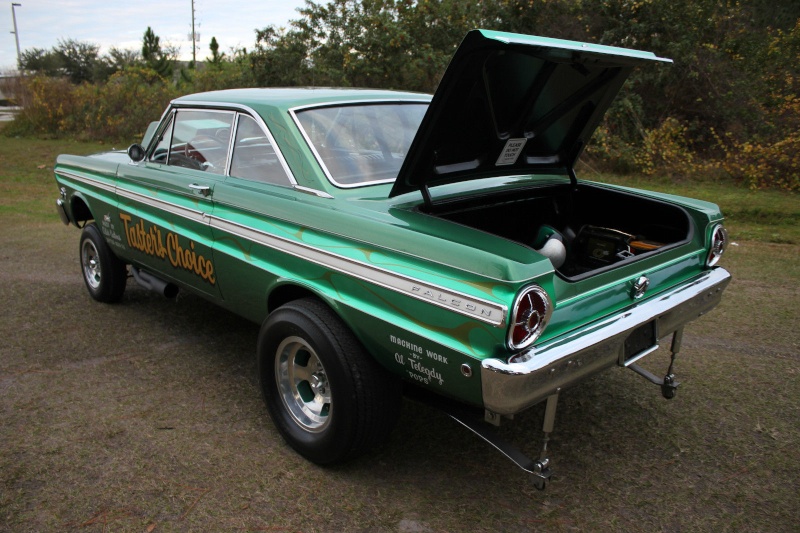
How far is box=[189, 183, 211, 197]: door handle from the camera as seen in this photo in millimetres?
3668

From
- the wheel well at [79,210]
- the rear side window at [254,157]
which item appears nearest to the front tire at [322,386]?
the rear side window at [254,157]

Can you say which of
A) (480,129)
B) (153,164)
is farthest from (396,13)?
(480,129)

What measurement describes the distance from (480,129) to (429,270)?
3.25ft

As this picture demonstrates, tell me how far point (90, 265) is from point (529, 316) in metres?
4.35

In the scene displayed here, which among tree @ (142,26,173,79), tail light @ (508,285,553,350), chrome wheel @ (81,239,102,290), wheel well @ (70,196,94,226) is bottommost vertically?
chrome wheel @ (81,239,102,290)

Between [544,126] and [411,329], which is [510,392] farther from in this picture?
[544,126]

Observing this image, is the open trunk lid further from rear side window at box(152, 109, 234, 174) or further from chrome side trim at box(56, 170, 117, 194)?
chrome side trim at box(56, 170, 117, 194)

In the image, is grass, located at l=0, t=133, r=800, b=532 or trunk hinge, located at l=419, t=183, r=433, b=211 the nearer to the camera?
grass, located at l=0, t=133, r=800, b=532

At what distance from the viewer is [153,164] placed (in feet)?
14.5

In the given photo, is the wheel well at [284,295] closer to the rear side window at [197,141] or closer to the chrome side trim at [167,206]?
the chrome side trim at [167,206]

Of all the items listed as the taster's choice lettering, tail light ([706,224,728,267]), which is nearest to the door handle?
the taster's choice lettering

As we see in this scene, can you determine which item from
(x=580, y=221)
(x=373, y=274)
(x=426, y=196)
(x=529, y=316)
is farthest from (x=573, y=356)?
A: (x=580, y=221)

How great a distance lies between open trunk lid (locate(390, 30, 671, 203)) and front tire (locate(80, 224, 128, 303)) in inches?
121

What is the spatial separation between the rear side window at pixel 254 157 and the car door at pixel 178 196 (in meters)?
0.10
